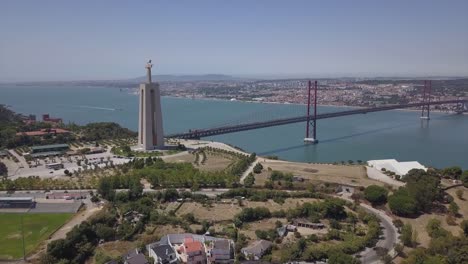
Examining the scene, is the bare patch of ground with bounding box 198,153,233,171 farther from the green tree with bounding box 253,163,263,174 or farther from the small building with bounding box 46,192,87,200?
the small building with bounding box 46,192,87,200

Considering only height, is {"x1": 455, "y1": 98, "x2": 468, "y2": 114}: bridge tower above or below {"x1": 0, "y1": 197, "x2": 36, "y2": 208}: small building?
above

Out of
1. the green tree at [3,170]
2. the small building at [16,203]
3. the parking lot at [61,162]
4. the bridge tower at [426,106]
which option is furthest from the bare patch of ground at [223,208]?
the bridge tower at [426,106]

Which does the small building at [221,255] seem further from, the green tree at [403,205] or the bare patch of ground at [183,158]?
the bare patch of ground at [183,158]

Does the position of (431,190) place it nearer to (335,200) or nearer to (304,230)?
(335,200)

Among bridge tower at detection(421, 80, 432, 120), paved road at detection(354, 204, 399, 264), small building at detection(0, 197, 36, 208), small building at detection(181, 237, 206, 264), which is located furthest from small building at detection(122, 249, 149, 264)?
bridge tower at detection(421, 80, 432, 120)

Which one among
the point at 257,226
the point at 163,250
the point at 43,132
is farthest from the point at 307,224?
the point at 43,132

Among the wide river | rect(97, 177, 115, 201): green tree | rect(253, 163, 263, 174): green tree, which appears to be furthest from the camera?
the wide river
